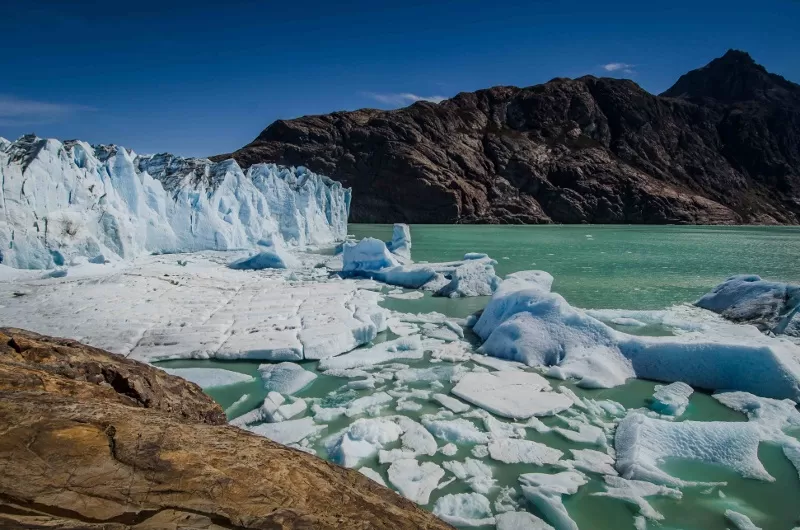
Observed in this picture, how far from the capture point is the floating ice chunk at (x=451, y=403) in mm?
4812

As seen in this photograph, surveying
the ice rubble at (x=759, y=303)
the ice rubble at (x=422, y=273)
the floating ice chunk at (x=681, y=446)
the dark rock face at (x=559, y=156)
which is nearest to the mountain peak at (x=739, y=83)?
the dark rock face at (x=559, y=156)

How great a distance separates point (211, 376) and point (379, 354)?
225 cm

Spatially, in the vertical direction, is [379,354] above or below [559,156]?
below

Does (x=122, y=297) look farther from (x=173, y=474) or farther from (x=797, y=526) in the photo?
(x=797, y=526)

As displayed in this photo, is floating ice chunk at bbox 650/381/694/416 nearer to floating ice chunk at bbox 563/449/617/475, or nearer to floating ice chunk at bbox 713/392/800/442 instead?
floating ice chunk at bbox 713/392/800/442

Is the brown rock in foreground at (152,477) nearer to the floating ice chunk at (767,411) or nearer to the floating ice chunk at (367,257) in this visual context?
the floating ice chunk at (767,411)

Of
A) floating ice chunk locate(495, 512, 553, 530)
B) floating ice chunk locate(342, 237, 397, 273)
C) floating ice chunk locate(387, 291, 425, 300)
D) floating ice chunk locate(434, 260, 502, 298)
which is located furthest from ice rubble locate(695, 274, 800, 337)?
floating ice chunk locate(342, 237, 397, 273)

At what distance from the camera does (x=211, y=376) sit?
5516 mm

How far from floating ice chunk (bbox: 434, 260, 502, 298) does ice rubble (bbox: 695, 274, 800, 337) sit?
4791mm

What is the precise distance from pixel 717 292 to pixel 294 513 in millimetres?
11373

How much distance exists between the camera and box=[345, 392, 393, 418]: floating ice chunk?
4.71 metres

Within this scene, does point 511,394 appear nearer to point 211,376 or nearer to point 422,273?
point 211,376

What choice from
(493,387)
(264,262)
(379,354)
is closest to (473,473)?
(493,387)

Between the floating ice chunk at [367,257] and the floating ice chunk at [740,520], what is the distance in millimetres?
11230
